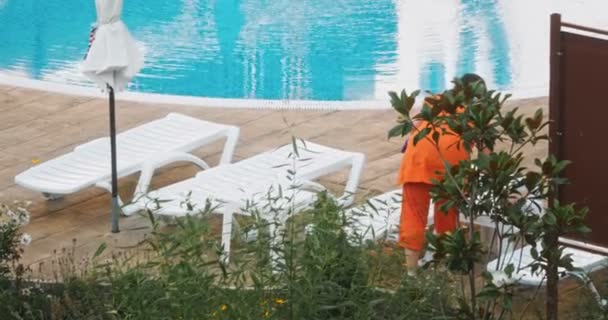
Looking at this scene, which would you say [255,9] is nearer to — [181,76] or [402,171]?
[181,76]

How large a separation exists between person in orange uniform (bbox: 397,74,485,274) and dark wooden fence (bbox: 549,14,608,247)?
2.56ft

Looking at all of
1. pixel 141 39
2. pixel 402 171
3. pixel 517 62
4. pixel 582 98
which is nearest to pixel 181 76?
pixel 141 39

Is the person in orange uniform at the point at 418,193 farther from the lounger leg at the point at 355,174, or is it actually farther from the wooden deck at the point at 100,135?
the lounger leg at the point at 355,174

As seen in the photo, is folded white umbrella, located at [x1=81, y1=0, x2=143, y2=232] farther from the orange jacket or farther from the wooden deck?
the orange jacket

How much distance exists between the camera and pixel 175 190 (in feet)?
34.1

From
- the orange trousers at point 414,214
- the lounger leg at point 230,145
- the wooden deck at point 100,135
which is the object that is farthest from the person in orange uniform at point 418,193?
the lounger leg at point 230,145

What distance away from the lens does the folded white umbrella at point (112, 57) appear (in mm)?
10141

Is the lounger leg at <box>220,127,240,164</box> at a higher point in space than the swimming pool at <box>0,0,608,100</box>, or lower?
lower

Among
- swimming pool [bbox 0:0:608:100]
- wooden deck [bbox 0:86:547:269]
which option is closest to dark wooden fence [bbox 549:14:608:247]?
wooden deck [bbox 0:86:547:269]

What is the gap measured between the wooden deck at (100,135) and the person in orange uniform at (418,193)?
3.44ft

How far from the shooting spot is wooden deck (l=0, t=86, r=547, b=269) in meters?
10.5

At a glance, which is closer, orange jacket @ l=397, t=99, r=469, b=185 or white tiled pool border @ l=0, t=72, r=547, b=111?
orange jacket @ l=397, t=99, r=469, b=185

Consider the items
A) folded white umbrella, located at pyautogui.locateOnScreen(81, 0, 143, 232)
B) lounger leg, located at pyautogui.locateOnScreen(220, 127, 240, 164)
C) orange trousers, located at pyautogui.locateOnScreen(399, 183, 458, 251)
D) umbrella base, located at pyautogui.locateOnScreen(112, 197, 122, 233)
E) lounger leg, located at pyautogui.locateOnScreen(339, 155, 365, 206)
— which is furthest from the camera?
lounger leg, located at pyautogui.locateOnScreen(220, 127, 240, 164)

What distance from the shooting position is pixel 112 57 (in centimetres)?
1014
